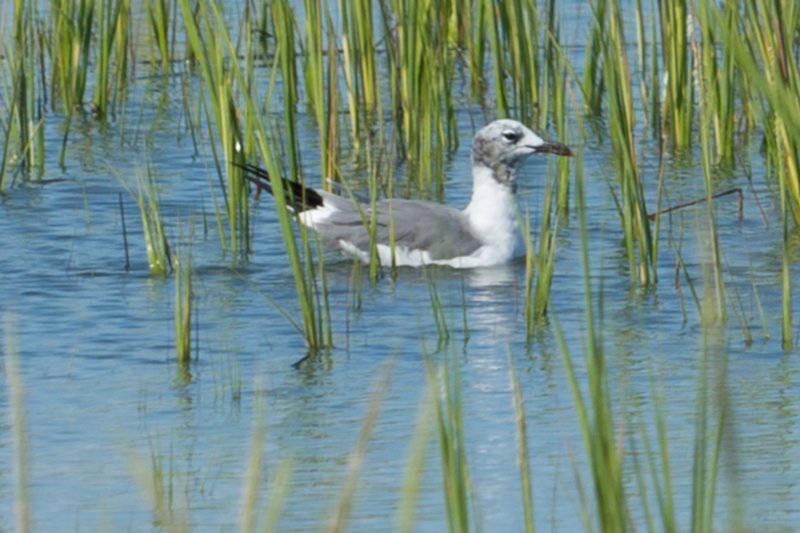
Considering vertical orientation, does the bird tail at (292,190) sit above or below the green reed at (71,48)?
below

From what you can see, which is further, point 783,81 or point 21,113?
point 21,113

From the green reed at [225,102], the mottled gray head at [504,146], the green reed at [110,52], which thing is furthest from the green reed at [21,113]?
the mottled gray head at [504,146]

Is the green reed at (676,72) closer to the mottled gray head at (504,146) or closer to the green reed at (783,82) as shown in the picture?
the green reed at (783,82)

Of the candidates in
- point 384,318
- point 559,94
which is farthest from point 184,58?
point 384,318

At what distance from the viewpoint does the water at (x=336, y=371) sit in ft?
15.0

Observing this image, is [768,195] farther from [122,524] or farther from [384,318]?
[122,524]

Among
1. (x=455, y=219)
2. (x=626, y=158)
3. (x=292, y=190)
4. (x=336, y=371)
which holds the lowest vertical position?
(x=336, y=371)

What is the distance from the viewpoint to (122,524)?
438 centimetres

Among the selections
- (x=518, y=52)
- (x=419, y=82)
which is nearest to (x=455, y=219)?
(x=419, y=82)

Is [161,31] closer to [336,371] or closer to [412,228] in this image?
[412,228]

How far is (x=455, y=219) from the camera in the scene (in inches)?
319

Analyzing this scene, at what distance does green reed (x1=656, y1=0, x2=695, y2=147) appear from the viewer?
8648 mm

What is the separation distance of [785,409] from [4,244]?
3915 millimetres

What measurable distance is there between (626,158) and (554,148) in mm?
1495
